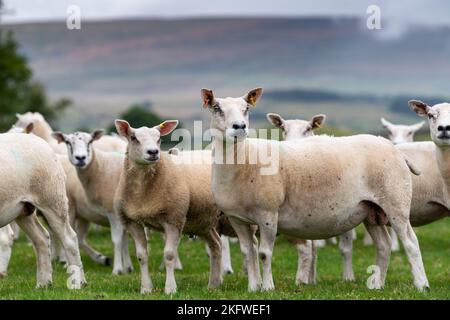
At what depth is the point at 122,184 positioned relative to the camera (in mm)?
11508

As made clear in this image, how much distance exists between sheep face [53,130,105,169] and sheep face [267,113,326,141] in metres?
3.39

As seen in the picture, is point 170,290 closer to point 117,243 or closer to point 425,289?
point 425,289

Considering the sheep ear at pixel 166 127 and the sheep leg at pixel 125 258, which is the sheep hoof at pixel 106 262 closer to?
the sheep leg at pixel 125 258

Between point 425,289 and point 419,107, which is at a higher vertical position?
point 419,107

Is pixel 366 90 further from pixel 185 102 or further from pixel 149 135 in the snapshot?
pixel 149 135

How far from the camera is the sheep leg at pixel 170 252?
1118cm

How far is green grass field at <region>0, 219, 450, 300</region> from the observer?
34.1ft

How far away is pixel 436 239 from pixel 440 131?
28.8ft

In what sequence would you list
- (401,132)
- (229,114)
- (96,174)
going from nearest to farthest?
(229,114), (96,174), (401,132)

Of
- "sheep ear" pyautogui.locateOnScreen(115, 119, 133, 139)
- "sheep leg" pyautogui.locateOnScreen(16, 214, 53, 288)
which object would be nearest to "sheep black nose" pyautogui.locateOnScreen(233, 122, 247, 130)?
"sheep ear" pyautogui.locateOnScreen(115, 119, 133, 139)

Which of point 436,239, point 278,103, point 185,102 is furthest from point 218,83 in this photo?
point 436,239

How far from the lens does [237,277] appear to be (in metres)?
13.8

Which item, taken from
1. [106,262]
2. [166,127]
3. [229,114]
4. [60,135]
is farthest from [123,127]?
[106,262]

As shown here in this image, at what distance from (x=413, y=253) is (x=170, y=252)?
2.94m
